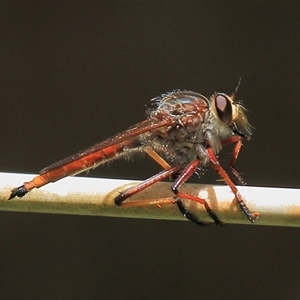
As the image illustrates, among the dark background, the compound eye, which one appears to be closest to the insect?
the compound eye

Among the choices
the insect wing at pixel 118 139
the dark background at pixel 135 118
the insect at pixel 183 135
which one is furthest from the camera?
the dark background at pixel 135 118

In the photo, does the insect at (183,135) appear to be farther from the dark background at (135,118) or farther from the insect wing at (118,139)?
the dark background at (135,118)

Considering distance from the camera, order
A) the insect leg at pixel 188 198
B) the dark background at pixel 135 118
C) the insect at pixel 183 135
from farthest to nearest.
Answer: the dark background at pixel 135 118
the insect at pixel 183 135
the insect leg at pixel 188 198

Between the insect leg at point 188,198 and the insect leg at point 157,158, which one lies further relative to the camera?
the insect leg at point 157,158

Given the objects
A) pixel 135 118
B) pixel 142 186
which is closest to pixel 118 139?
pixel 142 186

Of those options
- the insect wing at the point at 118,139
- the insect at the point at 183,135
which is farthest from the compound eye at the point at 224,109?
the insect wing at the point at 118,139

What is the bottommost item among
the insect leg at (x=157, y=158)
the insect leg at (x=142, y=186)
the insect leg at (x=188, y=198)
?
the insect leg at (x=188, y=198)

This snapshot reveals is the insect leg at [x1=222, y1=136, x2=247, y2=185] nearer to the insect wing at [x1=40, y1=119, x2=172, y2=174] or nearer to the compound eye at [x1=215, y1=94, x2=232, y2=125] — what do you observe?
the compound eye at [x1=215, y1=94, x2=232, y2=125]
